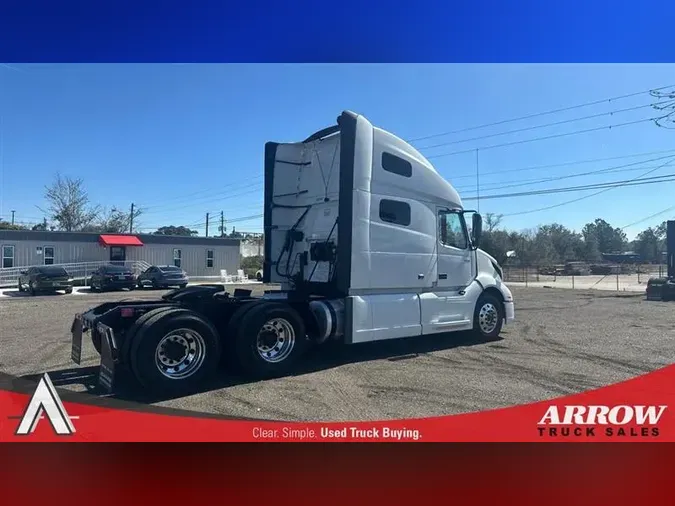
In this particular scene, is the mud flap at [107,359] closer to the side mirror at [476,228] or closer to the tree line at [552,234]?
the tree line at [552,234]

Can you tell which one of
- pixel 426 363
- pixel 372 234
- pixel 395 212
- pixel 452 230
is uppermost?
pixel 395 212

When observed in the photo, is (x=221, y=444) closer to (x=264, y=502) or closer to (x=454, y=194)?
(x=264, y=502)

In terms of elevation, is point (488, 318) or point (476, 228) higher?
point (476, 228)

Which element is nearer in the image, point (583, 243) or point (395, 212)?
point (583, 243)

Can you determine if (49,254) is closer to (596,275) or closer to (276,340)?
(276,340)

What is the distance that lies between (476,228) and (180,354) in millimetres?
3115

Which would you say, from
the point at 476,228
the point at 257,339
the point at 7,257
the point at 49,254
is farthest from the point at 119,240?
the point at 476,228

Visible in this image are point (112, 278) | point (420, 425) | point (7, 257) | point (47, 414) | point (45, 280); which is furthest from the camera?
point (112, 278)

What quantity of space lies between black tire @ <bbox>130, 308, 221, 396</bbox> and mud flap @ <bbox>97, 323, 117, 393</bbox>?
0.15 meters

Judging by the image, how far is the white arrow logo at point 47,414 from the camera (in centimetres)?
295

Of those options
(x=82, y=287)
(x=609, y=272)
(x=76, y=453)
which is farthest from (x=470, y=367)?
(x=82, y=287)

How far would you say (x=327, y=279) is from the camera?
16.0 feet

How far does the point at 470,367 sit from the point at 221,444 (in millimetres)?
2359
